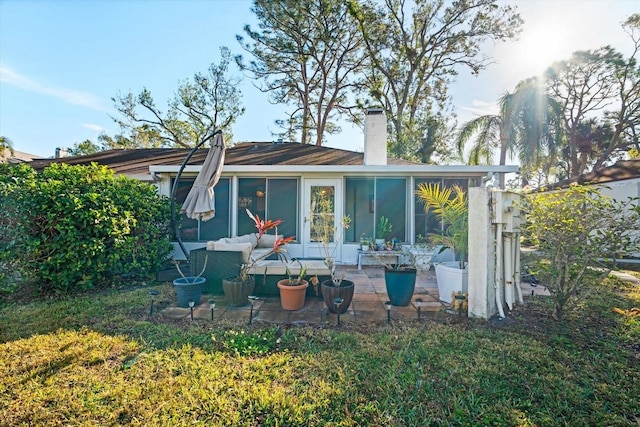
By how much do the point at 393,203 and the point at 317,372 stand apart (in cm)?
616

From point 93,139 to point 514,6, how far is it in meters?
28.4

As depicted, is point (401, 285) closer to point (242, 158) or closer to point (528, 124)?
point (242, 158)

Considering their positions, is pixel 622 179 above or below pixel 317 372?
above

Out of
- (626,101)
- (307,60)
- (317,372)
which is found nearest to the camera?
(317,372)

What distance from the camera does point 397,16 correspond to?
16688 mm

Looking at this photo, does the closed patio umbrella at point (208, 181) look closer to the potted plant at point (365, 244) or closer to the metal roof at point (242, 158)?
the metal roof at point (242, 158)

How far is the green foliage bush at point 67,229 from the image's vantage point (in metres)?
4.23

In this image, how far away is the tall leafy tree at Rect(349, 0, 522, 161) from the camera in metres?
15.9

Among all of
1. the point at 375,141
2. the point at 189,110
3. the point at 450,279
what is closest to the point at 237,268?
the point at 450,279

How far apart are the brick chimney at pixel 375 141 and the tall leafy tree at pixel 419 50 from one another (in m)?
7.74

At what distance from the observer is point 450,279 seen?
4375 millimetres

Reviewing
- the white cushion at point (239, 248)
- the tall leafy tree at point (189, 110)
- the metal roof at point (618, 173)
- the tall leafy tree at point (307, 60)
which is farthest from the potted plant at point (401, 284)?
the tall leafy tree at point (189, 110)

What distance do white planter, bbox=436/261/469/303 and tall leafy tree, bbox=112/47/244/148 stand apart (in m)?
17.1

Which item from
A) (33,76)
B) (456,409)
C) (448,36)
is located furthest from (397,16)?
(456,409)
